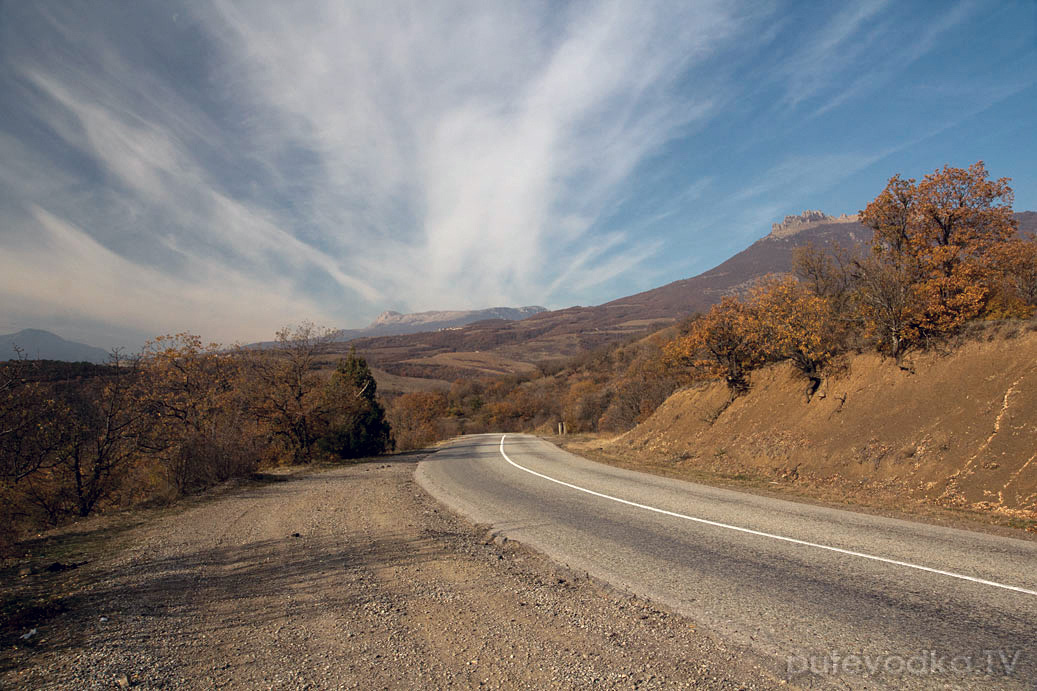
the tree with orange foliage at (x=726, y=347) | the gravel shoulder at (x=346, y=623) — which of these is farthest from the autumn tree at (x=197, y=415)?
the tree with orange foliage at (x=726, y=347)

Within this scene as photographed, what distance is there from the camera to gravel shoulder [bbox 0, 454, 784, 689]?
12.1ft

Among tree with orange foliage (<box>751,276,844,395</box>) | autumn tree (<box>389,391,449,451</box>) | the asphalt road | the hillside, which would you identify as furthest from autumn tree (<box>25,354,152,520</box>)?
autumn tree (<box>389,391,449,451</box>)

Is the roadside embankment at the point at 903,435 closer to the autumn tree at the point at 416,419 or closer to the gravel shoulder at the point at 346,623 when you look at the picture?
the gravel shoulder at the point at 346,623

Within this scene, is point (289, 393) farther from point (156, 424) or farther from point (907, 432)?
point (907, 432)

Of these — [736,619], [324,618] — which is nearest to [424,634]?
[324,618]

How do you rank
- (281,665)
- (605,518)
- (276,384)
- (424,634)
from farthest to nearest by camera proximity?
(276,384) → (605,518) → (424,634) → (281,665)

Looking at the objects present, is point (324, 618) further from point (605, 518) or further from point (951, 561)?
point (951, 561)

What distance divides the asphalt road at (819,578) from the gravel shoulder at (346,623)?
0.45m

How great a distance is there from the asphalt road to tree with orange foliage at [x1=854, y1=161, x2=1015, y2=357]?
811 centimetres

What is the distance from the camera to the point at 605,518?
8891 millimetres

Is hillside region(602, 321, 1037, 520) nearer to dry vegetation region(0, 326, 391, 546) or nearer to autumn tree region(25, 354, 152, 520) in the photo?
dry vegetation region(0, 326, 391, 546)

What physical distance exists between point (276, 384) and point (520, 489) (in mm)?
14419

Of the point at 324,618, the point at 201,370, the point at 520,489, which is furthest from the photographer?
the point at 201,370

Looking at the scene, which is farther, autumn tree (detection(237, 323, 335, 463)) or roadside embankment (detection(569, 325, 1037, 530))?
autumn tree (detection(237, 323, 335, 463))
